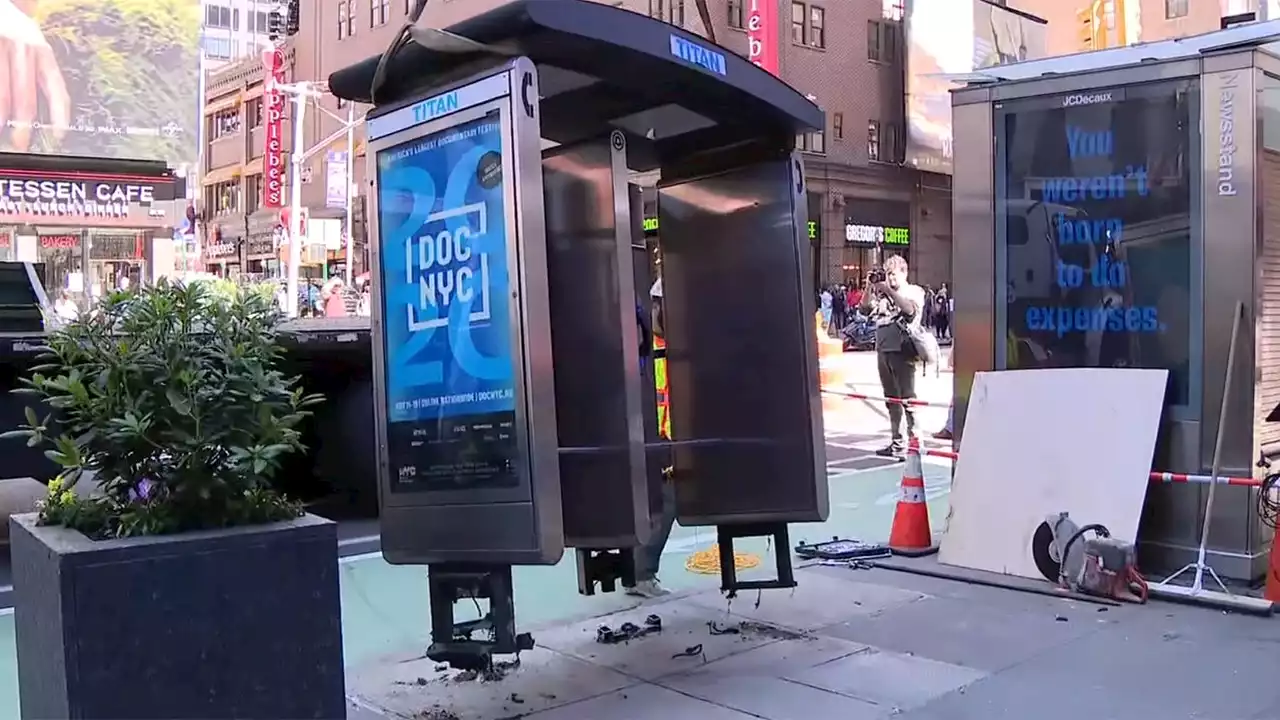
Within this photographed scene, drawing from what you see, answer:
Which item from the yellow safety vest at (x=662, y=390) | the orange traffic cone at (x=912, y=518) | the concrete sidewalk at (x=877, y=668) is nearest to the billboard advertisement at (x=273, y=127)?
the yellow safety vest at (x=662, y=390)

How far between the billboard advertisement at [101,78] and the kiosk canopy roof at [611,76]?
18.4m

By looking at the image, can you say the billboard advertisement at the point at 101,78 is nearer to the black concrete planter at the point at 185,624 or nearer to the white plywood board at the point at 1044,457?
the white plywood board at the point at 1044,457

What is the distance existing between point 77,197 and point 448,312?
21.2 metres

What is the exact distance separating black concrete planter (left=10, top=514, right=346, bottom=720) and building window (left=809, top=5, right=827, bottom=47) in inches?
1577

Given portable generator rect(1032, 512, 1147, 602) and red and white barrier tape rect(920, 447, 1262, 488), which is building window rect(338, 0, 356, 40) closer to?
portable generator rect(1032, 512, 1147, 602)

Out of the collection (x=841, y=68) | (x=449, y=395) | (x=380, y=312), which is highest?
(x=841, y=68)

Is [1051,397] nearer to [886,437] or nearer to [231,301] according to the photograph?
[231,301]

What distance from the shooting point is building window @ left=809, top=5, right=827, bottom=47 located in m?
41.7

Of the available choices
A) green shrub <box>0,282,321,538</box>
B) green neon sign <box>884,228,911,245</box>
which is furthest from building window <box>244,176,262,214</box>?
green shrub <box>0,282,321,538</box>

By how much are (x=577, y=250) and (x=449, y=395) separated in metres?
1.00

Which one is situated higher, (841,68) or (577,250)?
(841,68)

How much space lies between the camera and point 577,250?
18.1 ft

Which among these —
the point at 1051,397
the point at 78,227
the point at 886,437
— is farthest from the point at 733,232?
the point at 78,227

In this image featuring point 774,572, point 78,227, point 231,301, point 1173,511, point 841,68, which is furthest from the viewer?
point 841,68
